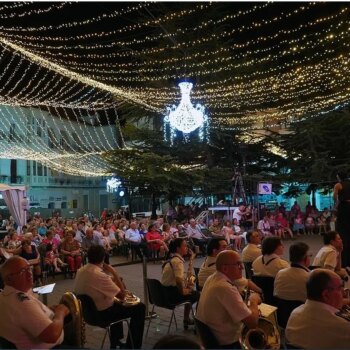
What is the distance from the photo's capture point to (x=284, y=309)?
5578 millimetres

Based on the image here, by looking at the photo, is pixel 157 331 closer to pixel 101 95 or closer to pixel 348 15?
pixel 348 15

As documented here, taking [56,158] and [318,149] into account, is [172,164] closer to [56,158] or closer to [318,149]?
[56,158]

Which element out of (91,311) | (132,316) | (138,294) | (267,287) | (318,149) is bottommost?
(138,294)

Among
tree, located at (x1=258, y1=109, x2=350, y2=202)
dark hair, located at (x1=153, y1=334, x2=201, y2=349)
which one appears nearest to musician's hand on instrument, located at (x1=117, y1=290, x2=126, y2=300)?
dark hair, located at (x1=153, y1=334, x2=201, y2=349)

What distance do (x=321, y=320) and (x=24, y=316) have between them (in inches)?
86.6

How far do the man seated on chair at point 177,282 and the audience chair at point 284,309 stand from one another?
5.18 feet

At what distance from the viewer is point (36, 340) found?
378cm

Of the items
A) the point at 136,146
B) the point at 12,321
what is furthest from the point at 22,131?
the point at 12,321

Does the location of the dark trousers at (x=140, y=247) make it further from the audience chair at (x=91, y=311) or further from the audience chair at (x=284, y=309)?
the audience chair at (x=284, y=309)

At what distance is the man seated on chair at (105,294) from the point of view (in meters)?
5.82

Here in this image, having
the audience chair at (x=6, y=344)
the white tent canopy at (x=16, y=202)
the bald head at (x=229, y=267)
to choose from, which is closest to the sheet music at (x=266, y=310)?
the bald head at (x=229, y=267)

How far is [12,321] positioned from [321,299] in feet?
7.66

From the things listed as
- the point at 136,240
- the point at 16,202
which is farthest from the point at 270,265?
the point at 16,202

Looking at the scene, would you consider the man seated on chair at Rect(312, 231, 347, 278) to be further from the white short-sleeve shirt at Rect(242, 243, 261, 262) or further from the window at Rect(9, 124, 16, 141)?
the window at Rect(9, 124, 16, 141)
